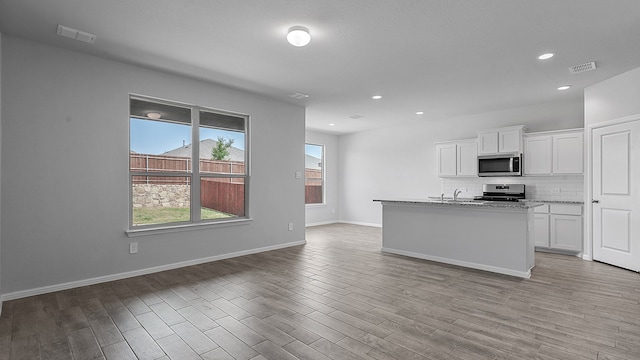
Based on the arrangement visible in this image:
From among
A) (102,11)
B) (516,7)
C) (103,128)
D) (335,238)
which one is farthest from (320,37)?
(335,238)

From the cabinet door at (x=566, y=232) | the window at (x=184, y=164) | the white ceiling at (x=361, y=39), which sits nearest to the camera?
the white ceiling at (x=361, y=39)

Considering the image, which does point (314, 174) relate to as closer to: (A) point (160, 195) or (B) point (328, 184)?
(B) point (328, 184)

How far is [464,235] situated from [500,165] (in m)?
2.22

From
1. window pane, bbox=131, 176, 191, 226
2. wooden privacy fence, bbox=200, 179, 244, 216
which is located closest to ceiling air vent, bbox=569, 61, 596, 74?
wooden privacy fence, bbox=200, 179, 244, 216

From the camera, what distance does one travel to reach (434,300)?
10.3ft

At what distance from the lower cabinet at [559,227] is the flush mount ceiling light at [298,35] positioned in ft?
16.2

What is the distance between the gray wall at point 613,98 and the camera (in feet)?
13.6

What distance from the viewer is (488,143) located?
6043 millimetres

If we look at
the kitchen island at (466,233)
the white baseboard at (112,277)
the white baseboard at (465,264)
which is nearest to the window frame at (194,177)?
the white baseboard at (112,277)

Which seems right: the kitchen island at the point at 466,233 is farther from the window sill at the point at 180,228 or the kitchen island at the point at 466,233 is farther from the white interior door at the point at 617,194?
the window sill at the point at 180,228

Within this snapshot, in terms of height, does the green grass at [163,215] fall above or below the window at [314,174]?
below

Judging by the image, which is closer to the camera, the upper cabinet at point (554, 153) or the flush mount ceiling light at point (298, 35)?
the flush mount ceiling light at point (298, 35)

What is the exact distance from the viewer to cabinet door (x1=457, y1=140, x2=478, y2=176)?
20.7 feet

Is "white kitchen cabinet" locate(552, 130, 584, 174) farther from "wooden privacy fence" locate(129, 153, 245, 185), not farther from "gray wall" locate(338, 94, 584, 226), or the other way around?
"wooden privacy fence" locate(129, 153, 245, 185)
